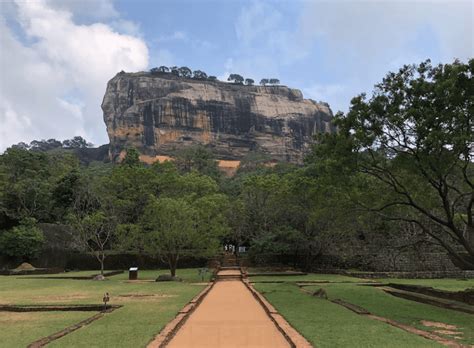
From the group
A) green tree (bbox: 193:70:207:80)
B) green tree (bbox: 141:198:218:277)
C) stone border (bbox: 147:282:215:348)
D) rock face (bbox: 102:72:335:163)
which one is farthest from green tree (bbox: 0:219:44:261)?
green tree (bbox: 193:70:207:80)

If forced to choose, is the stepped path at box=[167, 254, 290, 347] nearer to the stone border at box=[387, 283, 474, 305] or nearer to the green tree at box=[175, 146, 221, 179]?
the stone border at box=[387, 283, 474, 305]

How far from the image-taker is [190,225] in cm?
2794

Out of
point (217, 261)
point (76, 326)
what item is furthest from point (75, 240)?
point (76, 326)

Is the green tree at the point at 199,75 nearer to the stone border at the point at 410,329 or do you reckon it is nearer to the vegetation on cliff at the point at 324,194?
the vegetation on cliff at the point at 324,194

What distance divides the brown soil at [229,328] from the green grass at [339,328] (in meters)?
0.64

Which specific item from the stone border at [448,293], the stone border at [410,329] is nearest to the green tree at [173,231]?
the stone border at [448,293]

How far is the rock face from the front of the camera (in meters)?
113

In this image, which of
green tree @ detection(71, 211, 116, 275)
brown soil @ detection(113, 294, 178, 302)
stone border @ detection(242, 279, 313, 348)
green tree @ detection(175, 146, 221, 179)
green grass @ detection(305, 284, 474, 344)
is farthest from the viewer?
green tree @ detection(175, 146, 221, 179)

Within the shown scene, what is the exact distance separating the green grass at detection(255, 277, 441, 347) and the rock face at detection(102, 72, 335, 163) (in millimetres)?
96826

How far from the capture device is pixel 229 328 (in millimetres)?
10328

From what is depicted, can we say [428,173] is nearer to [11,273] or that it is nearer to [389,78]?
[389,78]

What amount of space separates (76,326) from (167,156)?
101431 mm

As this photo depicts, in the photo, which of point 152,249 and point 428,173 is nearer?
point 428,173

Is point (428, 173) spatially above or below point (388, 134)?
below
